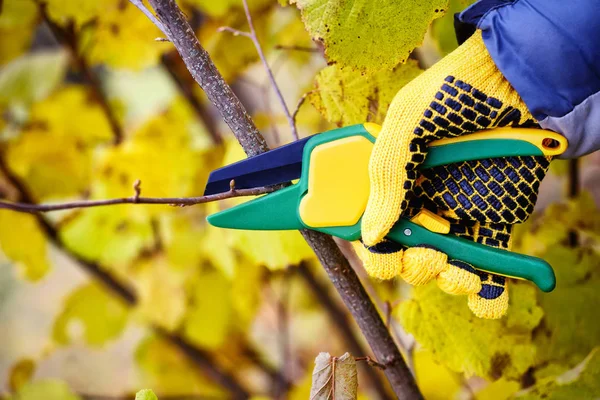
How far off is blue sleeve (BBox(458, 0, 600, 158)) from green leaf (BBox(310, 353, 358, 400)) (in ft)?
0.99

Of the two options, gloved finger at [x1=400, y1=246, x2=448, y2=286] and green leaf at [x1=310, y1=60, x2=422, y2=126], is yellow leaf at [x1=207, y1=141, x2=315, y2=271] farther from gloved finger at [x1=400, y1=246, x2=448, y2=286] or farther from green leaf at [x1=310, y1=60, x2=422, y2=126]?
gloved finger at [x1=400, y1=246, x2=448, y2=286]

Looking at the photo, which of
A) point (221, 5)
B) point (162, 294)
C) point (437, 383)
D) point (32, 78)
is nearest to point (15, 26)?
point (32, 78)

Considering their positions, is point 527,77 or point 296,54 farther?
point 296,54

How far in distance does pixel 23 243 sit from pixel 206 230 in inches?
15.4

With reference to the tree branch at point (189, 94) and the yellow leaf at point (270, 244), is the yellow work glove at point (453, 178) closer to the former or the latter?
the yellow leaf at point (270, 244)

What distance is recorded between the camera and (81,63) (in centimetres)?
111

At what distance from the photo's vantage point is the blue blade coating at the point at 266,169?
48 cm

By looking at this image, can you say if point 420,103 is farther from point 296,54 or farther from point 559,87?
point 296,54

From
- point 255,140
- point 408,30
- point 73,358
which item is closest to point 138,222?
point 255,140

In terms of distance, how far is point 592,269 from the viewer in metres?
0.81

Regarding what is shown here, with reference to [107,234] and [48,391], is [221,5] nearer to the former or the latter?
[107,234]

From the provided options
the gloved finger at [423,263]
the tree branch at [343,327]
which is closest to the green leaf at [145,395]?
the gloved finger at [423,263]

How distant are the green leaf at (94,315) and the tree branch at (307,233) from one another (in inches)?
36.6

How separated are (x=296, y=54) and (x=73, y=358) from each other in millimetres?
1755
